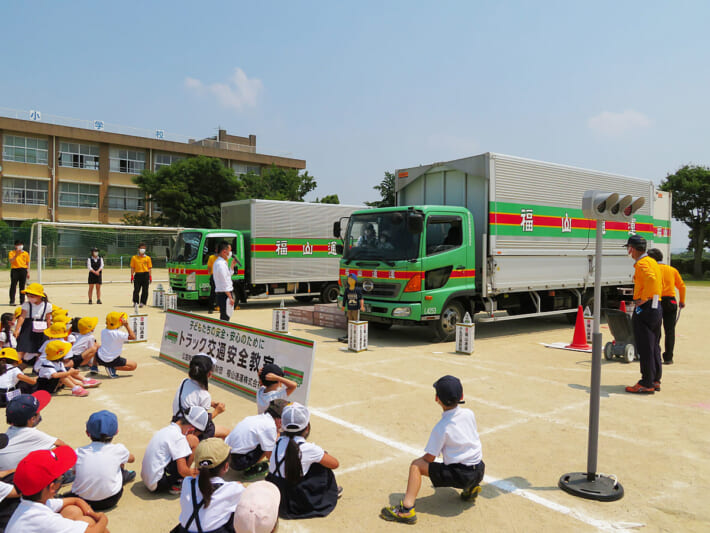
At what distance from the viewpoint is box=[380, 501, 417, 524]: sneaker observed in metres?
3.54

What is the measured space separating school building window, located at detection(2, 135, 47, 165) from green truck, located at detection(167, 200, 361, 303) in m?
35.3

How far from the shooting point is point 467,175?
36.8 ft

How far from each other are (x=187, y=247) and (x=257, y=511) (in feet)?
43.3

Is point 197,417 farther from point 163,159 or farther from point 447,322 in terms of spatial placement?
point 163,159

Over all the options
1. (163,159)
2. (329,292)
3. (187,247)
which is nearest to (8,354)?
(187,247)

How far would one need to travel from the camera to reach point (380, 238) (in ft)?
34.6

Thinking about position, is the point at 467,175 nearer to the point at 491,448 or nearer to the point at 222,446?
the point at 491,448

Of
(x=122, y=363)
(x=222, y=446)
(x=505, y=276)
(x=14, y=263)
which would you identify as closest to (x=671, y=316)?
(x=505, y=276)

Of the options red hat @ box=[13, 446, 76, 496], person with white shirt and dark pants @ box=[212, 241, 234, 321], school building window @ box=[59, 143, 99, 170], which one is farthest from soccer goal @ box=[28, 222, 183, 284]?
red hat @ box=[13, 446, 76, 496]

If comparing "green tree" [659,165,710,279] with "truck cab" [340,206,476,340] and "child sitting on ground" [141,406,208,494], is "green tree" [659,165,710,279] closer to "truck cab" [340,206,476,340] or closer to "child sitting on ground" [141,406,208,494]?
"truck cab" [340,206,476,340]

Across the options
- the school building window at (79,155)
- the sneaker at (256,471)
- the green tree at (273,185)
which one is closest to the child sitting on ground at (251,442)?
the sneaker at (256,471)

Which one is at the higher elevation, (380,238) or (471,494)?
(380,238)

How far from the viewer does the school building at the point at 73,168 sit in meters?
42.6

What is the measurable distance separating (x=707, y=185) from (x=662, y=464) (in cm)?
4180
